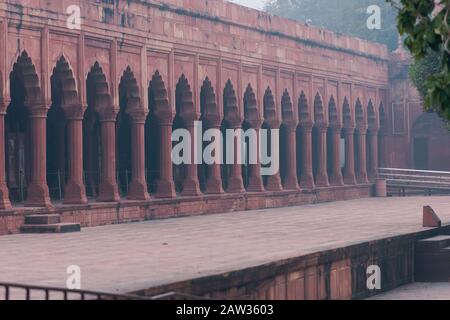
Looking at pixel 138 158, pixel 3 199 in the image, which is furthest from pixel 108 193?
pixel 3 199

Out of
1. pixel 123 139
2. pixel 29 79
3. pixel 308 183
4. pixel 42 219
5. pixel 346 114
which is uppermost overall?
pixel 29 79

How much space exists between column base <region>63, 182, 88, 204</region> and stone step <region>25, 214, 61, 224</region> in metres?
2.13

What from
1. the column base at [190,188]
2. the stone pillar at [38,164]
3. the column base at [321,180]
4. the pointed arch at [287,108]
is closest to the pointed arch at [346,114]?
the column base at [321,180]

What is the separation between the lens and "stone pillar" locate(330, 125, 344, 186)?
1711 inches

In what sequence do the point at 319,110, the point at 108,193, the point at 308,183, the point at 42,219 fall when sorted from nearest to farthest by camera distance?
the point at 42,219
the point at 108,193
the point at 308,183
the point at 319,110

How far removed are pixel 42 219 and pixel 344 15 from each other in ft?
164

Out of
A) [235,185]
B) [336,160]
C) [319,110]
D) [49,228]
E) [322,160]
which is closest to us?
[49,228]

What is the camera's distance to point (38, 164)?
1030 inches

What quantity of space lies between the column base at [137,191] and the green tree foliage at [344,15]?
1488 inches

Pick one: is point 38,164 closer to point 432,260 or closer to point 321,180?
point 432,260

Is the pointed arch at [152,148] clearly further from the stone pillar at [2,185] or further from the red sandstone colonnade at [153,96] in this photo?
the stone pillar at [2,185]
